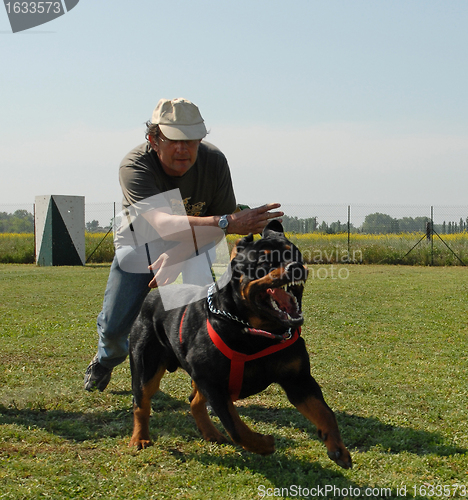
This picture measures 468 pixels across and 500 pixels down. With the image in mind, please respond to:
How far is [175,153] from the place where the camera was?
3814 mm

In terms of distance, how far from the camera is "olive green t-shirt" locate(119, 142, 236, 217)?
384 centimetres

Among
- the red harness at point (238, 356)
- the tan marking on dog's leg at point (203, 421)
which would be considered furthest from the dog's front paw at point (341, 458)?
the tan marking on dog's leg at point (203, 421)

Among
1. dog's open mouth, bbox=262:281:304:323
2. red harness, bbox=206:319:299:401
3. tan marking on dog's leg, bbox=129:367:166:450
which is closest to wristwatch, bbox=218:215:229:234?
dog's open mouth, bbox=262:281:304:323

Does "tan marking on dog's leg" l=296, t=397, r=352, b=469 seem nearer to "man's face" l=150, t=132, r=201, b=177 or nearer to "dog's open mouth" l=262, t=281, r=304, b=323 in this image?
"dog's open mouth" l=262, t=281, r=304, b=323

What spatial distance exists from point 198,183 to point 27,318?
569 centimetres

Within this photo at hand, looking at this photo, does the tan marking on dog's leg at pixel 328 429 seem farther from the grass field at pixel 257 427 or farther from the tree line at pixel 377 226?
the tree line at pixel 377 226

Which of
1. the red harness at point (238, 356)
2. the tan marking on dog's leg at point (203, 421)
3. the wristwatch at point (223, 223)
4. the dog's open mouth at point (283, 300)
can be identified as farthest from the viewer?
the tan marking on dog's leg at point (203, 421)

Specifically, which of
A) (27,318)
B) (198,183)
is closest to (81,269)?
(27,318)

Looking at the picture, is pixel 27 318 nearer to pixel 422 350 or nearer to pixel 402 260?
pixel 422 350

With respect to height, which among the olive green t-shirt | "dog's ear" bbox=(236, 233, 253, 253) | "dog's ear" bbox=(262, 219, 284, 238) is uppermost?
the olive green t-shirt

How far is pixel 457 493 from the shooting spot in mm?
2957

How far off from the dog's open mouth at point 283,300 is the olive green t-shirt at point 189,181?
128 cm

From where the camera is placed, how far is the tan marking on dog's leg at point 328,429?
282 centimetres

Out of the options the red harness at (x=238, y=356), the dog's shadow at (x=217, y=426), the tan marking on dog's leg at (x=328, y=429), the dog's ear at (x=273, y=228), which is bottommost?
the dog's shadow at (x=217, y=426)
